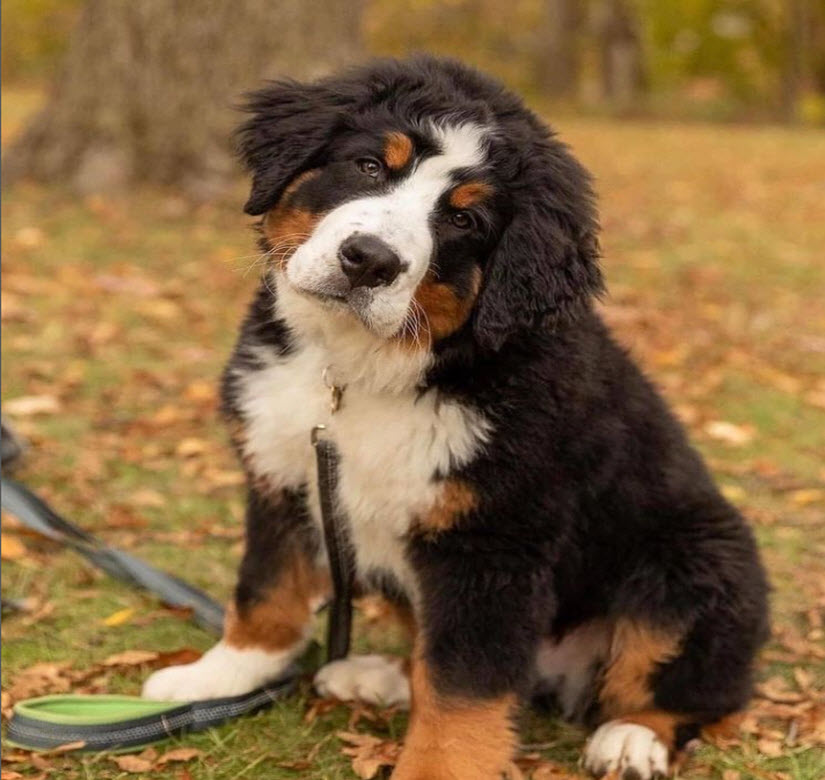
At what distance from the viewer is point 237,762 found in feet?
10.2

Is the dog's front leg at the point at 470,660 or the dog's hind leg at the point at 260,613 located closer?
the dog's front leg at the point at 470,660

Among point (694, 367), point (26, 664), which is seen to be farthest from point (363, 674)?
point (694, 367)

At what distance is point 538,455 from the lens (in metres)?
3.00

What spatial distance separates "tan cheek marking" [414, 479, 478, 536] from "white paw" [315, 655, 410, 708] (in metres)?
0.69

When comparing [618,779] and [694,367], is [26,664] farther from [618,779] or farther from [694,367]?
[694,367]

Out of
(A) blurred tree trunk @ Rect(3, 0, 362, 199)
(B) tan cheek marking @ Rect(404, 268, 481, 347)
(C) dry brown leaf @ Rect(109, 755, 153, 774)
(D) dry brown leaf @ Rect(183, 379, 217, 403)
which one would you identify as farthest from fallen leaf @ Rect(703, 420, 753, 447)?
(A) blurred tree trunk @ Rect(3, 0, 362, 199)

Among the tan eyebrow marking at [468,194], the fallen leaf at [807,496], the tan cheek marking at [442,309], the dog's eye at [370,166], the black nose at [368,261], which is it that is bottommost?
the fallen leaf at [807,496]

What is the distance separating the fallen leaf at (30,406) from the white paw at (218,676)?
Result: 2340mm

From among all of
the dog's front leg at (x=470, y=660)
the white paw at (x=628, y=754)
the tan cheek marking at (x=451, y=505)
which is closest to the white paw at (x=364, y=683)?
the dog's front leg at (x=470, y=660)

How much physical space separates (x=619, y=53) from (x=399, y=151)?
2313cm

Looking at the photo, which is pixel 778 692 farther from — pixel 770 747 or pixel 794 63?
pixel 794 63

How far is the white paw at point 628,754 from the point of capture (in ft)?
10.2

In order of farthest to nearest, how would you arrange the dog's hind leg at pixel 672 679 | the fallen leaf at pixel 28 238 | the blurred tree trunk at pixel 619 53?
1. the blurred tree trunk at pixel 619 53
2. the fallen leaf at pixel 28 238
3. the dog's hind leg at pixel 672 679

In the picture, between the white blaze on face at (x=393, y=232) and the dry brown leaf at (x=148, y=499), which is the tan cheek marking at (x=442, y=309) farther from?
the dry brown leaf at (x=148, y=499)
